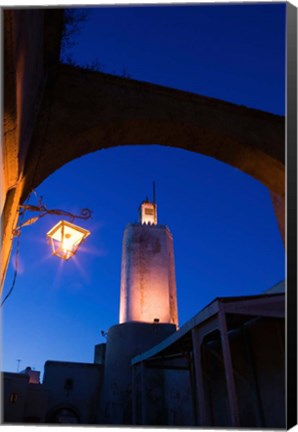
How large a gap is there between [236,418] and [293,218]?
15.7 ft

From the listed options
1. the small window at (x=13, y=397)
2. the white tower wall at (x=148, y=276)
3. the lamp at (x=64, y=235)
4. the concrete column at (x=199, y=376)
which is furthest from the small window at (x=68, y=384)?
the lamp at (x=64, y=235)

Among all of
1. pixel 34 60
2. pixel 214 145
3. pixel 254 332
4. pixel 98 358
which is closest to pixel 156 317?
pixel 98 358

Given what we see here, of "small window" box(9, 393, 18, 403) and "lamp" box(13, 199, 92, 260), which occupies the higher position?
"lamp" box(13, 199, 92, 260)

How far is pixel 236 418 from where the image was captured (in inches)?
Result: 268

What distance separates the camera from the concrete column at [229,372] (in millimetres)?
6828

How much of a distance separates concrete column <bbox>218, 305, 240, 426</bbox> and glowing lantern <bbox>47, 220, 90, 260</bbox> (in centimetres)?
407

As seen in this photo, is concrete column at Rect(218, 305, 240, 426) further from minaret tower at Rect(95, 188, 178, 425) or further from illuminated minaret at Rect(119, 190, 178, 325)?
illuminated minaret at Rect(119, 190, 178, 325)

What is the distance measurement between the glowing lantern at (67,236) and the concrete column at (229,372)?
13.3ft

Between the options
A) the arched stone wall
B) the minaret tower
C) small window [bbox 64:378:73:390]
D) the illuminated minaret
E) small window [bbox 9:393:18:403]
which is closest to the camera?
the arched stone wall

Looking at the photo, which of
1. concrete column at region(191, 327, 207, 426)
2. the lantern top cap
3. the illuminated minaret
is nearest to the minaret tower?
the illuminated minaret

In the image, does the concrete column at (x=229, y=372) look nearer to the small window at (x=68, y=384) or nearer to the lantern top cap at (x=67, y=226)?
the lantern top cap at (x=67, y=226)

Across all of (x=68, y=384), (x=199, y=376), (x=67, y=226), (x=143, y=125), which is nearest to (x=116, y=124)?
(x=143, y=125)

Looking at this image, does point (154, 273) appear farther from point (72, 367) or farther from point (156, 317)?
point (72, 367)

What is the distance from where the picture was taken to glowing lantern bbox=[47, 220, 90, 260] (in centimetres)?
434
